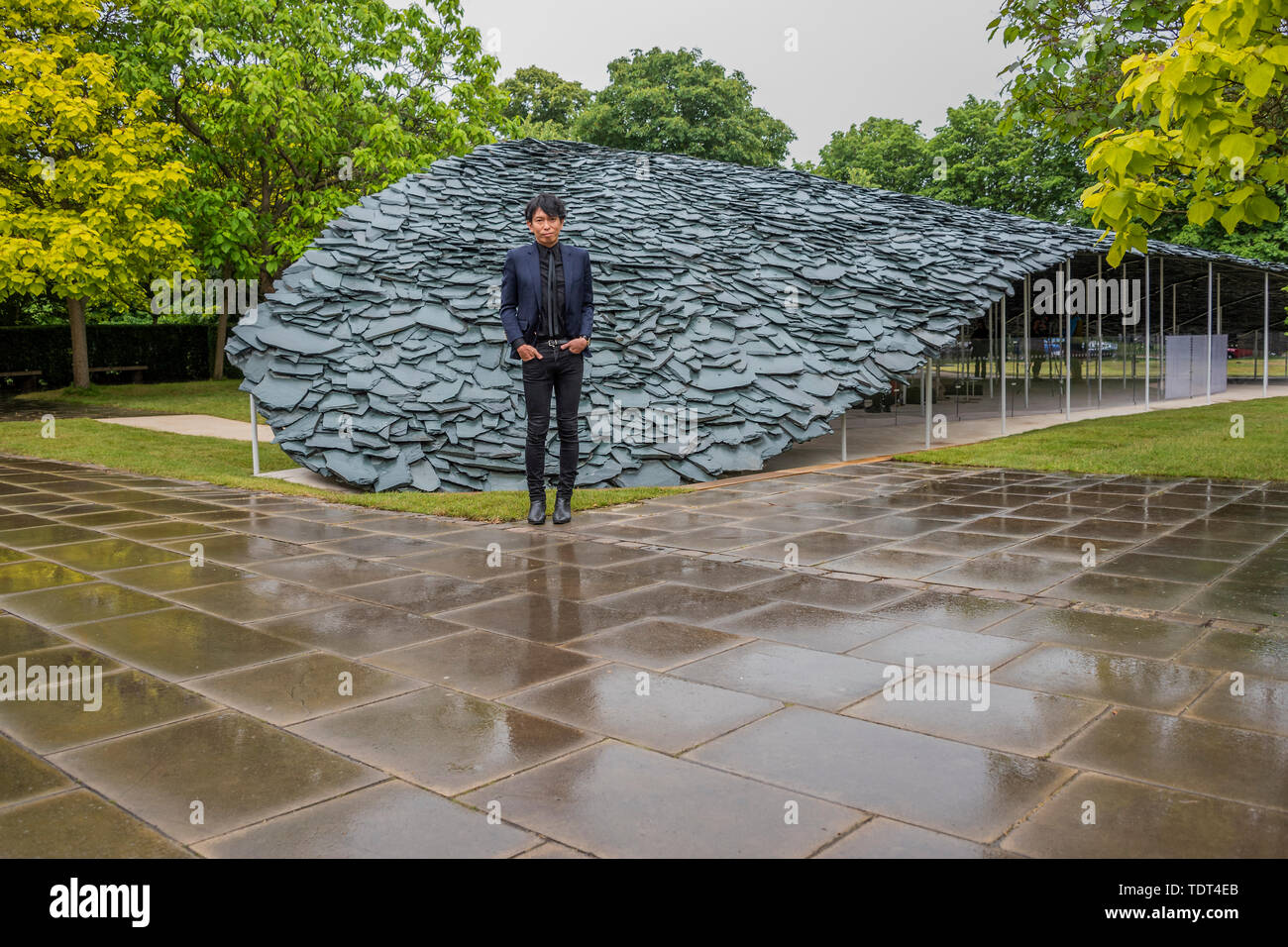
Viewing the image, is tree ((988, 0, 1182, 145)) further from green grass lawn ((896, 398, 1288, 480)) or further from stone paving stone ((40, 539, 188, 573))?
stone paving stone ((40, 539, 188, 573))

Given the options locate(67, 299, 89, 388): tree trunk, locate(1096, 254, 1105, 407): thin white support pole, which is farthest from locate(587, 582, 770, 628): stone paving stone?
locate(67, 299, 89, 388): tree trunk

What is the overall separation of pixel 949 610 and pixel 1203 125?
87.2 inches

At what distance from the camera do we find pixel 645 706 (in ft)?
11.2

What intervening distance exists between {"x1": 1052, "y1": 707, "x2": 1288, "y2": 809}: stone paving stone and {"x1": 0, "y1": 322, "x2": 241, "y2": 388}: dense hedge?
24741mm

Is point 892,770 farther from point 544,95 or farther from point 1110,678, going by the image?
point 544,95

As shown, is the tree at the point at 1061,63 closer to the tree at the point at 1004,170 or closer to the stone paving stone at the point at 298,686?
the stone paving stone at the point at 298,686

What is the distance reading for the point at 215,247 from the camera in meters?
19.9

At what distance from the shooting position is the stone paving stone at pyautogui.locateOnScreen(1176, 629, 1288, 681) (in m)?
3.65

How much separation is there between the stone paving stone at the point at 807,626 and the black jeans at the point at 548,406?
2768 mm
